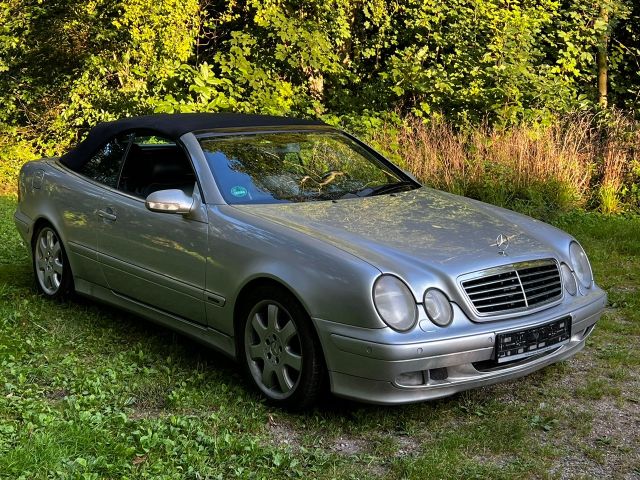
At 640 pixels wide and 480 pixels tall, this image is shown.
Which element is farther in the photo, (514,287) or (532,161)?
(532,161)

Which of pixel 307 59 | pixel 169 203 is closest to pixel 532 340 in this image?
pixel 169 203

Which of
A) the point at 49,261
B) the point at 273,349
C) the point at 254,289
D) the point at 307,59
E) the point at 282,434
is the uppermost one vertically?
the point at 307,59

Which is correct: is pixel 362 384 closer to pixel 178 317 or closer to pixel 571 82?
pixel 178 317

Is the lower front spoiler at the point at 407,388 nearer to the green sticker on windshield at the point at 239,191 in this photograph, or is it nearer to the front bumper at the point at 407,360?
the front bumper at the point at 407,360

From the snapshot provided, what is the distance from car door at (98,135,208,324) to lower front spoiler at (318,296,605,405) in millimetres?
1105

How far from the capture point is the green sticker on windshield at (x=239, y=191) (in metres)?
4.51

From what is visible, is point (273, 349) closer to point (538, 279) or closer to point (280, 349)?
point (280, 349)

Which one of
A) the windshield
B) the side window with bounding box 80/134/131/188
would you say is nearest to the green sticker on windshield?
the windshield

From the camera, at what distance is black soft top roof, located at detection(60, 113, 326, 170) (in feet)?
16.4

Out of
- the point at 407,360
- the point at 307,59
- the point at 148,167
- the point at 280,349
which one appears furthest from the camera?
the point at 307,59

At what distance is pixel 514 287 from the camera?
3.87 metres

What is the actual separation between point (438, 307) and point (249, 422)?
3.47 feet

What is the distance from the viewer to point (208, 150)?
476 centimetres

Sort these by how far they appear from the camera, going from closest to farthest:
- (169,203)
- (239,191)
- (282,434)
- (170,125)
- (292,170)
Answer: (282,434) < (169,203) < (239,191) < (292,170) < (170,125)
